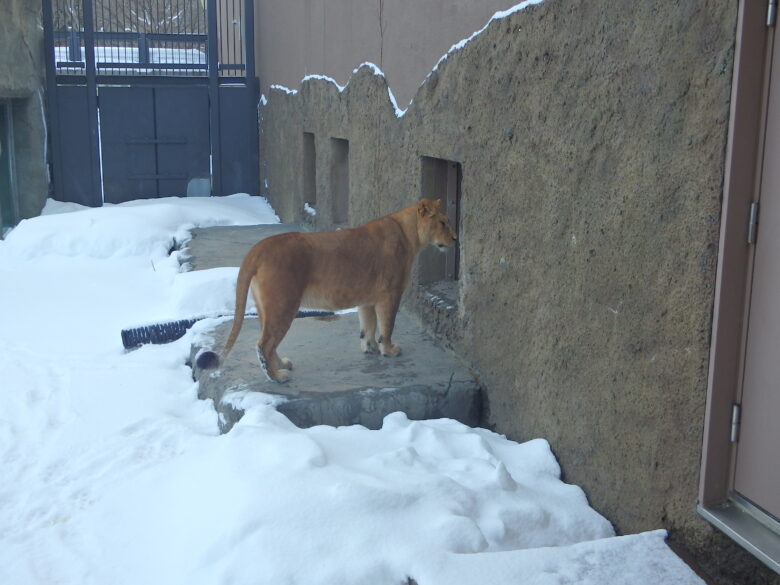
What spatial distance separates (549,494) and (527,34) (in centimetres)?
182

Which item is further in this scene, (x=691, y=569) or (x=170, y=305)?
(x=170, y=305)

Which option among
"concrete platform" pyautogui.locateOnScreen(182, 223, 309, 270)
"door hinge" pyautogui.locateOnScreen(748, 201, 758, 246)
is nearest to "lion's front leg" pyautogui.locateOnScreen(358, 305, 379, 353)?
"door hinge" pyautogui.locateOnScreen(748, 201, 758, 246)

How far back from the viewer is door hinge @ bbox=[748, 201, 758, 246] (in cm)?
231

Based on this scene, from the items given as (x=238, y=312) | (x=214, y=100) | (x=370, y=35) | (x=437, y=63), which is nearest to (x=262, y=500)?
(x=238, y=312)

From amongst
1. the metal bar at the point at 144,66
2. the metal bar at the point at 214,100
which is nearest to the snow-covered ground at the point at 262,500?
the metal bar at the point at 214,100

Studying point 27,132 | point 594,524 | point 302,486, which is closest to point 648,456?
point 594,524

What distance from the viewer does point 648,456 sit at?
2.76 meters

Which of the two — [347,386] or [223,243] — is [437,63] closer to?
[347,386]

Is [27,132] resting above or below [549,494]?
above

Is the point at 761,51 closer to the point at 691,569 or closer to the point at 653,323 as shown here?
the point at 653,323

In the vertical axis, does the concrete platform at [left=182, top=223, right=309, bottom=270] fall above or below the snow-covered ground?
above

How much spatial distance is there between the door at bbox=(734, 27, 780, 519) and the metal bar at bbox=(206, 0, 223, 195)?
10.3m

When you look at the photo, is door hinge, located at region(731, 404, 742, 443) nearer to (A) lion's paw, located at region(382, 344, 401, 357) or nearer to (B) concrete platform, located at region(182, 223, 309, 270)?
(A) lion's paw, located at region(382, 344, 401, 357)

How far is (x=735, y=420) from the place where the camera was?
2.43 m
